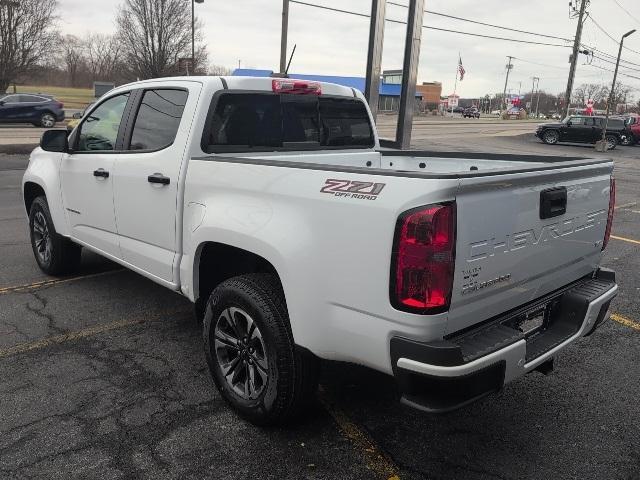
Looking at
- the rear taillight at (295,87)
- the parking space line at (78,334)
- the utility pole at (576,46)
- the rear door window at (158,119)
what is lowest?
the parking space line at (78,334)

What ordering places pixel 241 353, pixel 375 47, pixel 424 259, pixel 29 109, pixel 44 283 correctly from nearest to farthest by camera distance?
pixel 424 259 < pixel 241 353 < pixel 44 283 < pixel 375 47 < pixel 29 109

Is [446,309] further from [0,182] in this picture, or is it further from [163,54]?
[163,54]

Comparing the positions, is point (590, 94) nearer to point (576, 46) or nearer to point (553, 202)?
point (576, 46)

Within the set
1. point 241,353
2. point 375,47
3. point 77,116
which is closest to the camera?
point 241,353

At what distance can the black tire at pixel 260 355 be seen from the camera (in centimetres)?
Answer: 268

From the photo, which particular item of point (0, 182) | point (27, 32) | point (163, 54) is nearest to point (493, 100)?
point (163, 54)

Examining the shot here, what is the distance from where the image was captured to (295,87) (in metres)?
3.91

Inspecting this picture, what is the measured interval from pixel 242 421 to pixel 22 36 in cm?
5009

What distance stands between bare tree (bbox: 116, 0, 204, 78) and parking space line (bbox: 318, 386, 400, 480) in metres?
49.1

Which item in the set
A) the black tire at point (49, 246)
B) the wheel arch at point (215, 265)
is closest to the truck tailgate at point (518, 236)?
the wheel arch at point (215, 265)

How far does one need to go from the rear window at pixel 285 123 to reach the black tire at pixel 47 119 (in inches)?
980

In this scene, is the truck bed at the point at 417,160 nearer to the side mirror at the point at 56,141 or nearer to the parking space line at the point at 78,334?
the parking space line at the point at 78,334

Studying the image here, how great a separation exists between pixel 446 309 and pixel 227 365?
56.3 inches

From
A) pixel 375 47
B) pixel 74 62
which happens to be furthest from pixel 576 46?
pixel 74 62
